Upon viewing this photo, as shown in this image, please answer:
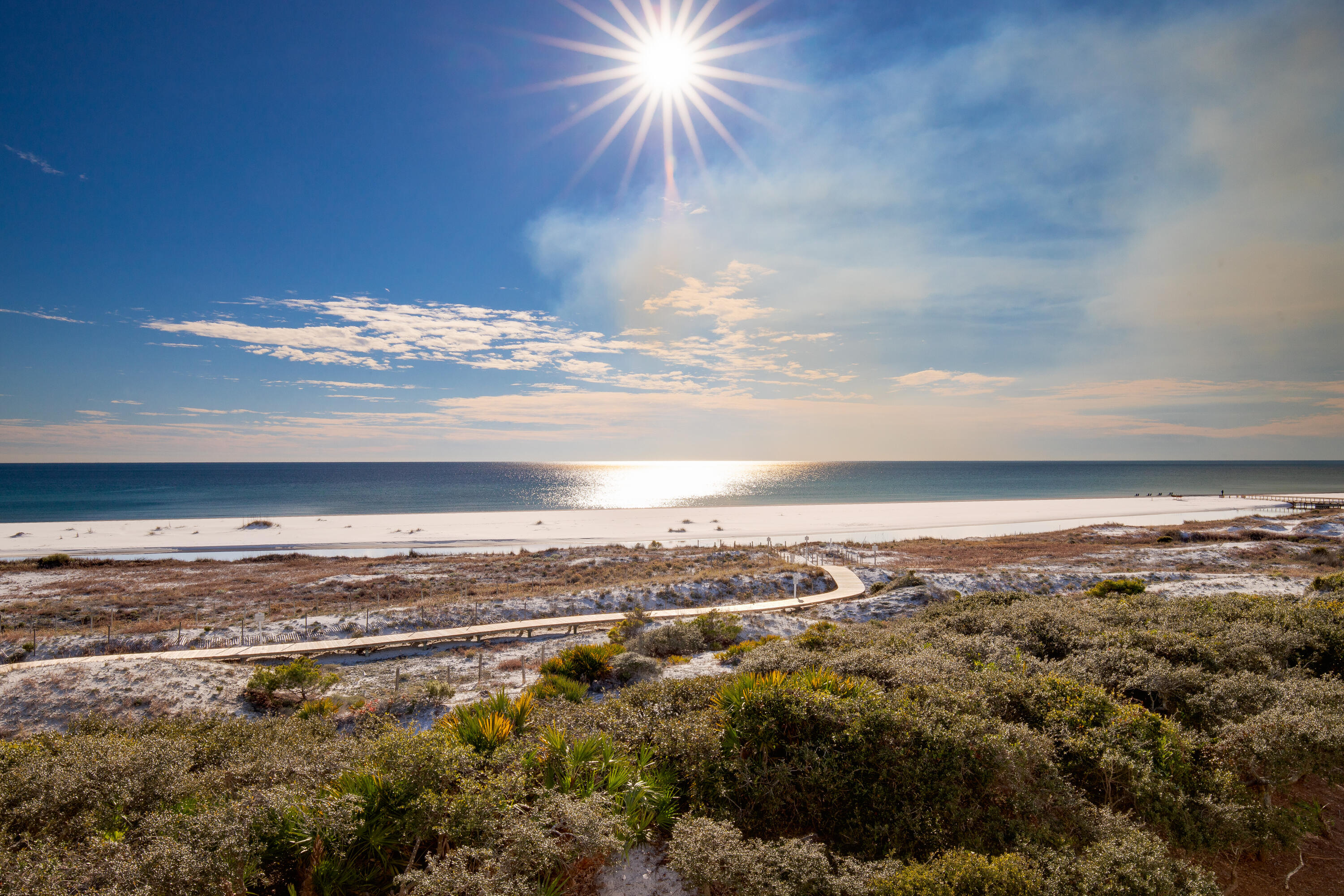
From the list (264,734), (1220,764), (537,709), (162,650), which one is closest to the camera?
(1220,764)

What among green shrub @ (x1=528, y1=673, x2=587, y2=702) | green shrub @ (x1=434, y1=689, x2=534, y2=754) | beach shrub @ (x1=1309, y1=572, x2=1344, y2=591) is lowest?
green shrub @ (x1=528, y1=673, x2=587, y2=702)

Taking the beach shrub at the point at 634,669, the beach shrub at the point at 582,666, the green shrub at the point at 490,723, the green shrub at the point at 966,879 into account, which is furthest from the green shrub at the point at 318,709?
the green shrub at the point at 966,879

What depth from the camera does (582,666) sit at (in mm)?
14055

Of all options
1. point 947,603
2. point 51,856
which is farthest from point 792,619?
point 51,856

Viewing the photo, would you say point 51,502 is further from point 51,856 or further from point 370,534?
point 51,856

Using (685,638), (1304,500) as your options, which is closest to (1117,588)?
(685,638)

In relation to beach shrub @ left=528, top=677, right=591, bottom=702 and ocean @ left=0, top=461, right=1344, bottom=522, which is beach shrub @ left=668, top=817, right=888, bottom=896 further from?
ocean @ left=0, top=461, right=1344, bottom=522

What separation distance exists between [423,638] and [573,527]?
39.2 m

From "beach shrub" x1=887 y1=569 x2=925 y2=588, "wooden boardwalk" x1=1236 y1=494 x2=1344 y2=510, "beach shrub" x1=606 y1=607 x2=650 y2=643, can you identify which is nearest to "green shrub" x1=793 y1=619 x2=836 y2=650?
"beach shrub" x1=606 y1=607 x2=650 y2=643

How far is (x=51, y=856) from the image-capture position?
4359mm

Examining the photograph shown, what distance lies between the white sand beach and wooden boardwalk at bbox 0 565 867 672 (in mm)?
24028

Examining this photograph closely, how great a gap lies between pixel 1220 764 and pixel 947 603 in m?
8.43

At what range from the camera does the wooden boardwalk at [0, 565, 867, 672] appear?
1583cm

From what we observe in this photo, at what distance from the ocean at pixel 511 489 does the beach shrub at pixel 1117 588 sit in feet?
199
